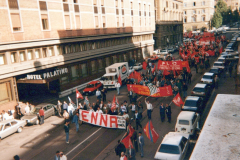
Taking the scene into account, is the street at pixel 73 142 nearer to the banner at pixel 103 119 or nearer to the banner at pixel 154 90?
the banner at pixel 103 119

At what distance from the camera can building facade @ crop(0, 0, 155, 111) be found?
23438 mm

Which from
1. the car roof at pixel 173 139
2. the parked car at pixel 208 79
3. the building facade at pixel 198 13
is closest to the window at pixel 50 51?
the parked car at pixel 208 79

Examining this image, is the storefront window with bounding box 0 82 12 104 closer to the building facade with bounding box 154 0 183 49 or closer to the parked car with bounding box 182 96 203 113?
the parked car with bounding box 182 96 203 113

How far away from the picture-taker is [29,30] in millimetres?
25078

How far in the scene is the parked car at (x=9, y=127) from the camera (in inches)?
723

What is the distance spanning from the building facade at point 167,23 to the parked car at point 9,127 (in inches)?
2146

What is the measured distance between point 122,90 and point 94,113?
1216 cm

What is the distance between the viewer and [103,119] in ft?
59.3

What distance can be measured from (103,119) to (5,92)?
1170cm

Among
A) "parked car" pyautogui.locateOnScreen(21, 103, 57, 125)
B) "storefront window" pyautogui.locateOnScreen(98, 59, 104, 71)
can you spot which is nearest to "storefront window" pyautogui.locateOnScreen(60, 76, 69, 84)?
"parked car" pyautogui.locateOnScreen(21, 103, 57, 125)

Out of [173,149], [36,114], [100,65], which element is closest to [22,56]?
[36,114]

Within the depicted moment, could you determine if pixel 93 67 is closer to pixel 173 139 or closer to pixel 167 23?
pixel 173 139

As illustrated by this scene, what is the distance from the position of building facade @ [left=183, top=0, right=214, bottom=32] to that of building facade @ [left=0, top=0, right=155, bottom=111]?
83.3 metres

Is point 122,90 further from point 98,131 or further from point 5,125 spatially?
point 5,125
